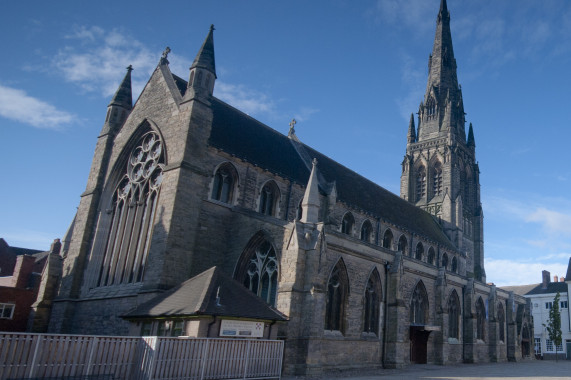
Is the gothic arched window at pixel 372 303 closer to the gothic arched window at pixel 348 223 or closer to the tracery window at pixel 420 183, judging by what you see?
the gothic arched window at pixel 348 223

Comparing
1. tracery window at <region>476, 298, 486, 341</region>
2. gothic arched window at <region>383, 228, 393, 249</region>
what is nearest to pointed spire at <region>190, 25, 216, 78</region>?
gothic arched window at <region>383, 228, 393, 249</region>

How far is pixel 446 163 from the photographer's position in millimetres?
47562

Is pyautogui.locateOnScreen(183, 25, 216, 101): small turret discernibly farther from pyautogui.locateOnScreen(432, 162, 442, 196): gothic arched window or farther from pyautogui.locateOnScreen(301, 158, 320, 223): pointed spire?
pyautogui.locateOnScreen(432, 162, 442, 196): gothic arched window

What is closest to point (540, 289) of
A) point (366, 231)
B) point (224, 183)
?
point (366, 231)

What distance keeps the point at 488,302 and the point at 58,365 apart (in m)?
30.5

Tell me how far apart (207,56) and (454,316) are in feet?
72.1

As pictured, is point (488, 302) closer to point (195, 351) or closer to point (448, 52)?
point (195, 351)

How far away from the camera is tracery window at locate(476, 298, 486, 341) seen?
32.6 m

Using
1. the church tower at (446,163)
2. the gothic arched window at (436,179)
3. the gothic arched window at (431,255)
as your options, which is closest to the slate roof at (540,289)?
the church tower at (446,163)

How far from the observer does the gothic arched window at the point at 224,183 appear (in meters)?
22.7

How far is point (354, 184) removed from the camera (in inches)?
1345

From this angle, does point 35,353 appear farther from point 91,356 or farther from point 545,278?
point 545,278

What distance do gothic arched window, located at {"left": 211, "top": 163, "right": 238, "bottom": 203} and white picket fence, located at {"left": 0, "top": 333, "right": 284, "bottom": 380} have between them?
9.04 meters

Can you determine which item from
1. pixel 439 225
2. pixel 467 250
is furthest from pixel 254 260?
pixel 467 250
